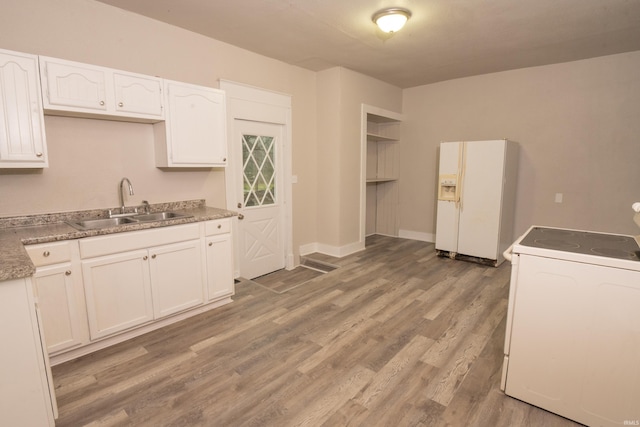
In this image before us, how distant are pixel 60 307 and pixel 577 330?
3203 millimetres

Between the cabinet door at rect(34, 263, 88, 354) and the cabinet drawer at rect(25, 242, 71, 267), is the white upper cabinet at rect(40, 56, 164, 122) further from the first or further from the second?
the cabinet door at rect(34, 263, 88, 354)

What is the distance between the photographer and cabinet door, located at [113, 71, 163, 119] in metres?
2.55

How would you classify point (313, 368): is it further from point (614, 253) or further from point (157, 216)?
point (157, 216)

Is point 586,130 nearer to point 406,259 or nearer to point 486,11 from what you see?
point 486,11

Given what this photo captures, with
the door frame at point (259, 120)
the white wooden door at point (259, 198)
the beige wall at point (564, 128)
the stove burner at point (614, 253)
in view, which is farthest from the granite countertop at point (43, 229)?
the beige wall at point (564, 128)

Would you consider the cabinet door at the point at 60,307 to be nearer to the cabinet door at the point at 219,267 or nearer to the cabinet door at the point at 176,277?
the cabinet door at the point at 176,277

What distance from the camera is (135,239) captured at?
2467 mm

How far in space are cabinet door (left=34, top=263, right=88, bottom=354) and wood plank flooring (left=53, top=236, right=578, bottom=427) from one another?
198mm

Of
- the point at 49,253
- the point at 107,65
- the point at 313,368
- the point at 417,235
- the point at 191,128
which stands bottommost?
the point at 313,368

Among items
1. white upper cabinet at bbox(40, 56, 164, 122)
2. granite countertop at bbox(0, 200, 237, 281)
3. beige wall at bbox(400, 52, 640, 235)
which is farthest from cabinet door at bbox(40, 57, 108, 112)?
beige wall at bbox(400, 52, 640, 235)

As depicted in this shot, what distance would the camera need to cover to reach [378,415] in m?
1.80

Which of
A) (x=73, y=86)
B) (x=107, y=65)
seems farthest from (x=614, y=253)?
(x=107, y=65)

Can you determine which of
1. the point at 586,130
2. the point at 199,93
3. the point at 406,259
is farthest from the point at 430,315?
the point at 586,130

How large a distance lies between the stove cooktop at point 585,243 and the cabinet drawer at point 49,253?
118 inches
